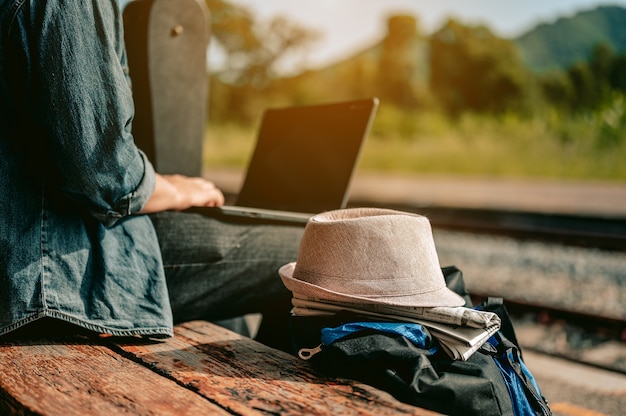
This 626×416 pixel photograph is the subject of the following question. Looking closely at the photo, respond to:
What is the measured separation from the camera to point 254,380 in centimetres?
128

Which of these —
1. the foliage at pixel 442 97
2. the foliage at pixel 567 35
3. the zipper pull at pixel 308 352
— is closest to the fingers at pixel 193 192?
the zipper pull at pixel 308 352

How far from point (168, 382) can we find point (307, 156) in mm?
1508

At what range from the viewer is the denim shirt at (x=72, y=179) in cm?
141

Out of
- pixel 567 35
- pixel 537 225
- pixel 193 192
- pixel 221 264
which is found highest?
pixel 567 35

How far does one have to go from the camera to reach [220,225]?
1920 millimetres

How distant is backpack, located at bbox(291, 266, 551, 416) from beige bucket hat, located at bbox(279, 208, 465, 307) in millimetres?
73

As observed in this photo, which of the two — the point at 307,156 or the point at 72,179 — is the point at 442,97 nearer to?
the point at 307,156

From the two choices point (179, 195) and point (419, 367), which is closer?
point (419, 367)

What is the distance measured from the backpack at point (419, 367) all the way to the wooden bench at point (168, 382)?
0.17 ft

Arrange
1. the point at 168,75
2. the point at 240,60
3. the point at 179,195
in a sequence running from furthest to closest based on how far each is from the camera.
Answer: the point at 240,60, the point at 168,75, the point at 179,195

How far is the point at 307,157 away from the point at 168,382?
1506 millimetres

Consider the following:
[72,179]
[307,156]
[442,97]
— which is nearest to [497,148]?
[442,97]

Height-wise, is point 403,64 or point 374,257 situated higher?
point 403,64

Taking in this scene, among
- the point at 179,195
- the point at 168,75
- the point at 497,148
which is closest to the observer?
the point at 179,195
